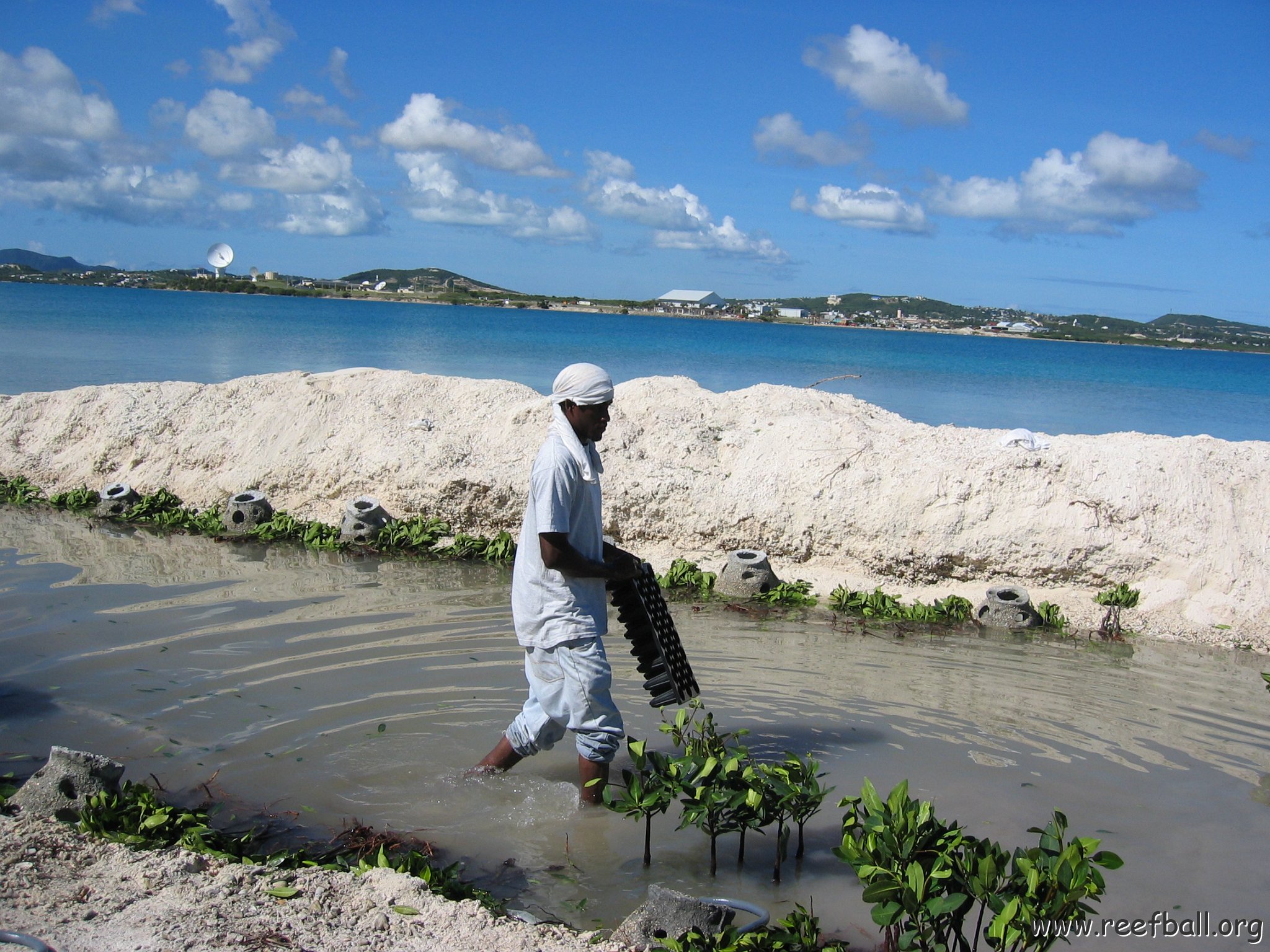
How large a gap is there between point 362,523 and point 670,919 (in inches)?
256

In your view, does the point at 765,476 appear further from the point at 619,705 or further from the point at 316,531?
the point at 316,531

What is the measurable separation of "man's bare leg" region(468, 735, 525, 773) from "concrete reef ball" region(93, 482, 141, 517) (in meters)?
7.23

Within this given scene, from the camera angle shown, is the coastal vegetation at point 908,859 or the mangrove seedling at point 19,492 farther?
the mangrove seedling at point 19,492

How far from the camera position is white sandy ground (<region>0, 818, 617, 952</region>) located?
3066 mm

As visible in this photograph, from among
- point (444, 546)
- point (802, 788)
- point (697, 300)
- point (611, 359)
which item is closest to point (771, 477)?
point (444, 546)

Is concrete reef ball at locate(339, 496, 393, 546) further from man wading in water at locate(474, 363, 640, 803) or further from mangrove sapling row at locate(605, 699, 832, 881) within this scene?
mangrove sapling row at locate(605, 699, 832, 881)

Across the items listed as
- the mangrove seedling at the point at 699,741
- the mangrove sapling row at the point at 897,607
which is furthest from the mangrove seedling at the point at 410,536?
the mangrove seedling at the point at 699,741

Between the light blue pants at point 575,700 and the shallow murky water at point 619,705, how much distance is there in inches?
15.4

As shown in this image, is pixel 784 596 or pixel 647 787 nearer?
pixel 647 787

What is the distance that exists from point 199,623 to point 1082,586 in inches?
277

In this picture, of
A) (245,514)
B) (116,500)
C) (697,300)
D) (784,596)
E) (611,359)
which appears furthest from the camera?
(697,300)

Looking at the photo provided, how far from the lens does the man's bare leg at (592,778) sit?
4.14 metres

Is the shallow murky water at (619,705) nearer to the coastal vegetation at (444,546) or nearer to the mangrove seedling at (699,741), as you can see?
the coastal vegetation at (444,546)

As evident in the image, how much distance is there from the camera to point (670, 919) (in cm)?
310
